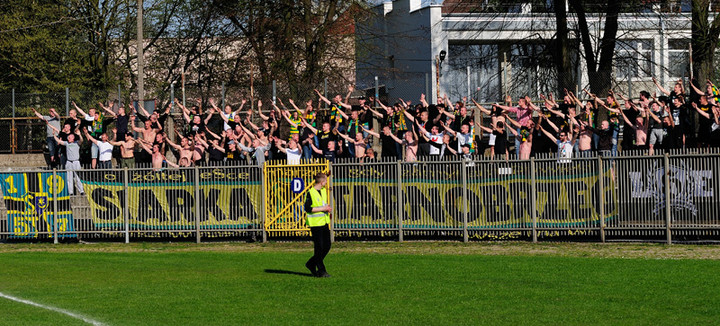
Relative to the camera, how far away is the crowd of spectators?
2280cm

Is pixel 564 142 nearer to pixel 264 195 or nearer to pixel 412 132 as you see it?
pixel 412 132

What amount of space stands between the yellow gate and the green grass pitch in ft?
7.50

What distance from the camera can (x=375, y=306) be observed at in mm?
13031

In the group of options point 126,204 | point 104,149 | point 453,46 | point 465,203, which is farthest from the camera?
point 453,46

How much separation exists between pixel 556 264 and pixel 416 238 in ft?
18.3

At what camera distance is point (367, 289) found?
577 inches

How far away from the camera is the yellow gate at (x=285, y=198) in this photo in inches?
894

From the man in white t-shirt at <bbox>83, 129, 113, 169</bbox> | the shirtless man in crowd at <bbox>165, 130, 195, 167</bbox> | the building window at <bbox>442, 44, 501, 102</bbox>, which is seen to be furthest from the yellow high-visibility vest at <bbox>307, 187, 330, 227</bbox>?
the building window at <bbox>442, 44, 501, 102</bbox>

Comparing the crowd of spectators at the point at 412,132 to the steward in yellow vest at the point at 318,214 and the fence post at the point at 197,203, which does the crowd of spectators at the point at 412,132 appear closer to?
the fence post at the point at 197,203

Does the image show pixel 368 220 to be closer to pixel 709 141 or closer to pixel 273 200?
pixel 273 200

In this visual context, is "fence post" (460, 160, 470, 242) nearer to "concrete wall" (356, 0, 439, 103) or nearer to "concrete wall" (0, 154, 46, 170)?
"concrete wall" (0, 154, 46, 170)

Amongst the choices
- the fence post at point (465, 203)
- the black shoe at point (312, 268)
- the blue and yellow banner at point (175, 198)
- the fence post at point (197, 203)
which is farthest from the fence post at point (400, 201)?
the black shoe at point (312, 268)

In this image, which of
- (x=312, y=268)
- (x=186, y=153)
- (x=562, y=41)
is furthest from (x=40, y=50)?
(x=312, y=268)

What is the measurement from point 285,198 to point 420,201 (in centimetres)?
Result: 301
